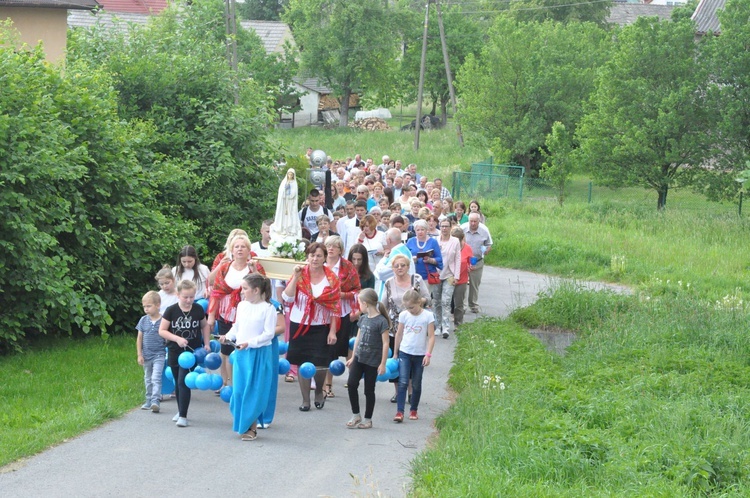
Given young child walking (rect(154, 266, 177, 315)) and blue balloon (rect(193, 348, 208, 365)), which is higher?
young child walking (rect(154, 266, 177, 315))

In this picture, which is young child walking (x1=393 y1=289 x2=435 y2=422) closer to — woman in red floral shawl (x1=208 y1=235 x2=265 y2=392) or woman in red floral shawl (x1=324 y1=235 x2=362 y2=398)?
woman in red floral shawl (x1=324 y1=235 x2=362 y2=398)

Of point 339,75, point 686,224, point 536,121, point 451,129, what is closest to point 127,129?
point 686,224

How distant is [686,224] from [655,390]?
17610 millimetres

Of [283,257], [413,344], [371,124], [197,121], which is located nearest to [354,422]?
[413,344]

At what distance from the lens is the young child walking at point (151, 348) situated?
34.2 ft

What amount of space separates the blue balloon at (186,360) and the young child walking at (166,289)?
1147 millimetres

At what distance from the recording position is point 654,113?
116ft

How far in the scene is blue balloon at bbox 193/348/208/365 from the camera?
1003cm

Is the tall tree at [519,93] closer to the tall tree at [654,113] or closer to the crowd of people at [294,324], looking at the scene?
the tall tree at [654,113]

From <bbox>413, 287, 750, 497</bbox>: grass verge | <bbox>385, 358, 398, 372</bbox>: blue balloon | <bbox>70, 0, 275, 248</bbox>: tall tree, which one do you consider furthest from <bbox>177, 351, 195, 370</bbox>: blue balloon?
<bbox>70, 0, 275, 248</bbox>: tall tree

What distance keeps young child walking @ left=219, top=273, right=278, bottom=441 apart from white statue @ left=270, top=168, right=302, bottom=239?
359 centimetres

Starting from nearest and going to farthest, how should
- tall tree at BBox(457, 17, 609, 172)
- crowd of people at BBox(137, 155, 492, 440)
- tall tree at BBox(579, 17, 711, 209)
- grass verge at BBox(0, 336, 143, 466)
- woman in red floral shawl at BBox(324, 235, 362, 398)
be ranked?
grass verge at BBox(0, 336, 143, 466) < crowd of people at BBox(137, 155, 492, 440) < woman in red floral shawl at BBox(324, 235, 362, 398) < tall tree at BBox(579, 17, 711, 209) < tall tree at BBox(457, 17, 609, 172)

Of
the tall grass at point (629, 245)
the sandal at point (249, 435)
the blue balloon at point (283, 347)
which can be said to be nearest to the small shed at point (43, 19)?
the tall grass at point (629, 245)

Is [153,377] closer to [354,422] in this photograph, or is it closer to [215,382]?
[215,382]
